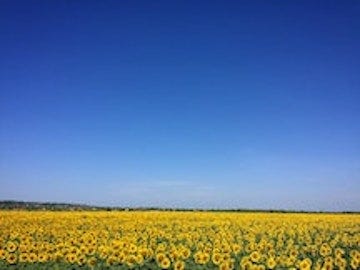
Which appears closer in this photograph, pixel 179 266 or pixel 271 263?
pixel 179 266

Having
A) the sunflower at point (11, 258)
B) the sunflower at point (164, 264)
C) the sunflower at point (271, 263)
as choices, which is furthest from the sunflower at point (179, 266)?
the sunflower at point (11, 258)

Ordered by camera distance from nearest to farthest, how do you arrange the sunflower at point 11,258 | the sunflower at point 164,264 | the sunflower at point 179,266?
the sunflower at point 179,266, the sunflower at point 164,264, the sunflower at point 11,258

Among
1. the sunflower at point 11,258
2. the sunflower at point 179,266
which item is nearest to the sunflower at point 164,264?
the sunflower at point 179,266

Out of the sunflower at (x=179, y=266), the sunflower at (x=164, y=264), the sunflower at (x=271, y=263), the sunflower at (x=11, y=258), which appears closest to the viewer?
the sunflower at (x=179, y=266)

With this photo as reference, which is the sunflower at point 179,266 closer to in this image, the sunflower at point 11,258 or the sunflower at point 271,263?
the sunflower at point 271,263

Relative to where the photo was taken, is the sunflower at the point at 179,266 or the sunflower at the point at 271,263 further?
the sunflower at the point at 271,263

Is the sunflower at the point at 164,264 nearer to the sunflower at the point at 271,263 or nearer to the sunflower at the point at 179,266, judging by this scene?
the sunflower at the point at 179,266

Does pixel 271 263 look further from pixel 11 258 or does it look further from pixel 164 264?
pixel 11 258

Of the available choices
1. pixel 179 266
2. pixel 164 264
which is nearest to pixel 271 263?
→ pixel 179 266

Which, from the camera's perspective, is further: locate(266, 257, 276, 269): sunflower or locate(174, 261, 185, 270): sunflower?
locate(266, 257, 276, 269): sunflower

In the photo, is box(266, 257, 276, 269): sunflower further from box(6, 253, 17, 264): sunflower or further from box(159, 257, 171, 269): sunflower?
box(6, 253, 17, 264): sunflower

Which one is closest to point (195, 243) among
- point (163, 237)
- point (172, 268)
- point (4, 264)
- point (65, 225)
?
point (163, 237)

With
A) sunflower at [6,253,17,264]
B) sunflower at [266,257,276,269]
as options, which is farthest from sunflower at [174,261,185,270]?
sunflower at [6,253,17,264]

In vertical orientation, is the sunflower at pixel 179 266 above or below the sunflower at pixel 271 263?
below
